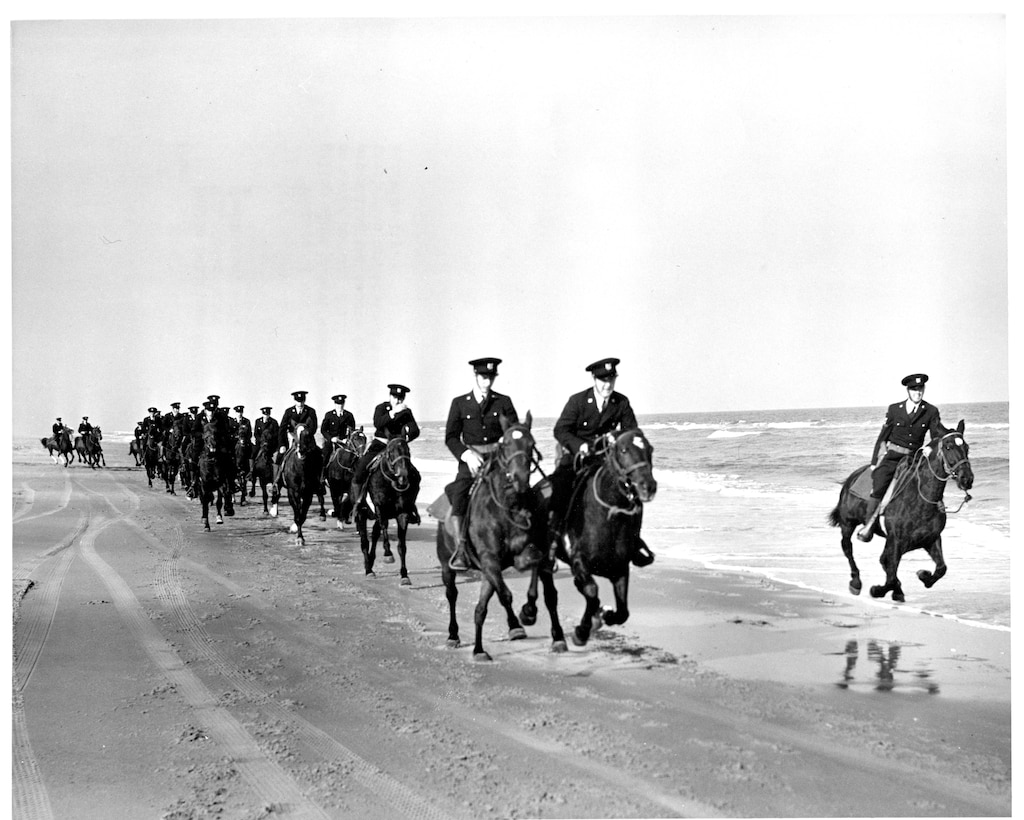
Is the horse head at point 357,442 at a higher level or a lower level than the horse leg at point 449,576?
higher

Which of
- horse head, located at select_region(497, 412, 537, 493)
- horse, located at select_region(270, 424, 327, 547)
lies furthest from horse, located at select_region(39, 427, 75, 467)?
horse head, located at select_region(497, 412, 537, 493)

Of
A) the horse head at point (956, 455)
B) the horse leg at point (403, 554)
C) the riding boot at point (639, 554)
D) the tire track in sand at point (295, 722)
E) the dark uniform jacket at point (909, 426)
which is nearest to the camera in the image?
the tire track in sand at point (295, 722)

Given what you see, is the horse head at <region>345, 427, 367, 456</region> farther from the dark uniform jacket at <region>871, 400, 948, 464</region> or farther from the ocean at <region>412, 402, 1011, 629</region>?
the dark uniform jacket at <region>871, 400, 948, 464</region>

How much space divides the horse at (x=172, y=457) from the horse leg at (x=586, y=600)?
207 inches

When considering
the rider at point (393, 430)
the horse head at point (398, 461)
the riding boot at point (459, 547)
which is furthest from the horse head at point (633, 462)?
the horse head at point (398, 461)

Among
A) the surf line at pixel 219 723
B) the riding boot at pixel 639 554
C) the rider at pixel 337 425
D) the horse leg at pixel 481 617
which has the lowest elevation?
the surf line at pixel 219 723

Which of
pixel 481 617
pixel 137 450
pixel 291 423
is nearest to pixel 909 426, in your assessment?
pixel 481 617

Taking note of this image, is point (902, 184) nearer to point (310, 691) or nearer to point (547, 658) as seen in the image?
point (547, 658)

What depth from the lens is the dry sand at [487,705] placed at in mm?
4199

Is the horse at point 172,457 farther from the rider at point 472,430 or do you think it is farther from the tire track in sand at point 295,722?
the rider at point 472,430

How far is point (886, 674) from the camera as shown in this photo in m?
4.92

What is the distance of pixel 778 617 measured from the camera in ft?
18.9

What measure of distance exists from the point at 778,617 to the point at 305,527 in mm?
5567

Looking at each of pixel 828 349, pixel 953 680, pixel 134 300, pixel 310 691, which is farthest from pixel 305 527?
pixel 953 680
